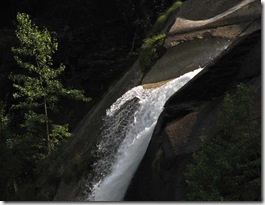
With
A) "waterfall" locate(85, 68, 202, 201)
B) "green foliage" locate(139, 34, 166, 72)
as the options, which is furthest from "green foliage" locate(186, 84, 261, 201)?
"green foliage" locate(139, 34, 166, 72)

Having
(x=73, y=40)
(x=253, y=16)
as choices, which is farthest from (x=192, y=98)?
(x=73, y=40)

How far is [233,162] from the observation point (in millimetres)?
11344

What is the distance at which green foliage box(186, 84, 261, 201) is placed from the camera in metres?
11.3

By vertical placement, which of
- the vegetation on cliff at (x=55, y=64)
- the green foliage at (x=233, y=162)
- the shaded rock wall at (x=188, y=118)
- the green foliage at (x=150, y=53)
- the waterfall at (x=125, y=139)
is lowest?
the vegetation on cliff at (x=55, y=64)

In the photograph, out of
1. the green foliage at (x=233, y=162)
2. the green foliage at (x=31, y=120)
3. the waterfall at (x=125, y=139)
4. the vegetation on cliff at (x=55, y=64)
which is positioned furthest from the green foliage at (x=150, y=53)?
the green foliage at (x=233, y=162)

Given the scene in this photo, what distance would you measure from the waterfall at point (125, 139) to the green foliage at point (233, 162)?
17.0 ft

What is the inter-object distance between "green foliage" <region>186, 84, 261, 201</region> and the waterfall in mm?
5182

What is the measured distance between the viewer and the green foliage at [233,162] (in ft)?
37.1

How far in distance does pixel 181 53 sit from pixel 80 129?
4.70m

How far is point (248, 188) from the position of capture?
11562mm

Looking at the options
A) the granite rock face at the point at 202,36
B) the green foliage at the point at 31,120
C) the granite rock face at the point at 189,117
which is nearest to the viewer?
the granite rock face at the point at 189,117

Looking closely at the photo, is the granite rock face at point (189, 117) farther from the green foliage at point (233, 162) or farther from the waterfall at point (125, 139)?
the green foliage at point (233, 162)

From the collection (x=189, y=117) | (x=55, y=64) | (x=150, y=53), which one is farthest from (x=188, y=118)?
(x=55, y=64)

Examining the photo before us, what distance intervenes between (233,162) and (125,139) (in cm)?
683
